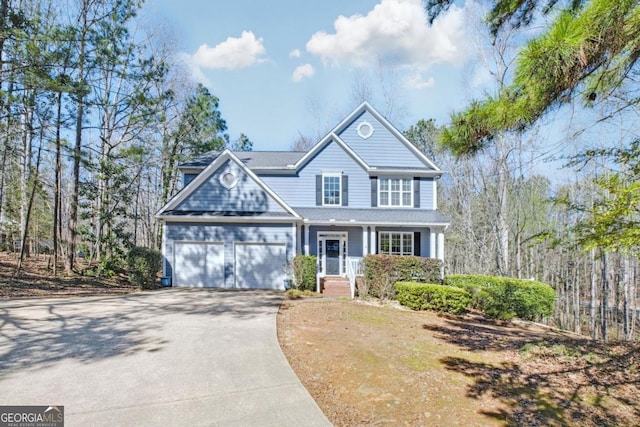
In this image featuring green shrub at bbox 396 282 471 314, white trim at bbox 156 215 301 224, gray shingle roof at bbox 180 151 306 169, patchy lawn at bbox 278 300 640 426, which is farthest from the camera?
gray shingle roof at bbox 180 151 306 169

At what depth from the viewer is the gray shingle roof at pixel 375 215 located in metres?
14.7

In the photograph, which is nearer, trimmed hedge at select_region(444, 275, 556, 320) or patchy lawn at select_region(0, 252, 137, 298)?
patchy lawn at select_region(0, 252, 137, 298)

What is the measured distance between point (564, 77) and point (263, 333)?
6405 mm

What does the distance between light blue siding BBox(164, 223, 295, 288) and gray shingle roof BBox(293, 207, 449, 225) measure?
1.69 m

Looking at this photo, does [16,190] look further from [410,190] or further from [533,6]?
[533,6]

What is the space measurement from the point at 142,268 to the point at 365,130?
11941mm

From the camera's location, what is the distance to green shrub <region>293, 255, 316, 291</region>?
42.6 feet

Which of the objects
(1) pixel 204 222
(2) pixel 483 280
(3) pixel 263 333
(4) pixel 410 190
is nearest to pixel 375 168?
(4) pixel 410 190

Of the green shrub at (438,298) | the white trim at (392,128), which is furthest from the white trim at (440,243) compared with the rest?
the green shrub at (438,298)

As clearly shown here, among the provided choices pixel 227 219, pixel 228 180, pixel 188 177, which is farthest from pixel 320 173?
pixel 188 177

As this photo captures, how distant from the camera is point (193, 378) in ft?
15.0

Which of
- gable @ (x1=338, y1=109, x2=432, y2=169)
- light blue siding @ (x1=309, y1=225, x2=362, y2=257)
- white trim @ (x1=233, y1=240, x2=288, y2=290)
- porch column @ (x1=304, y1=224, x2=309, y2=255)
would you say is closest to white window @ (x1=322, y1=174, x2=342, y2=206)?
light blue siding @ (x1=309, y1=225, x2=362, y2=257)

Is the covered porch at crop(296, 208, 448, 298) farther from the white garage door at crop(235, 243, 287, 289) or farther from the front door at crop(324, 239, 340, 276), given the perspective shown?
the white garage door at crop(235, 243, 287, 289)

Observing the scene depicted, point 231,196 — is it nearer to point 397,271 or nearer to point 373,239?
point 373,239
